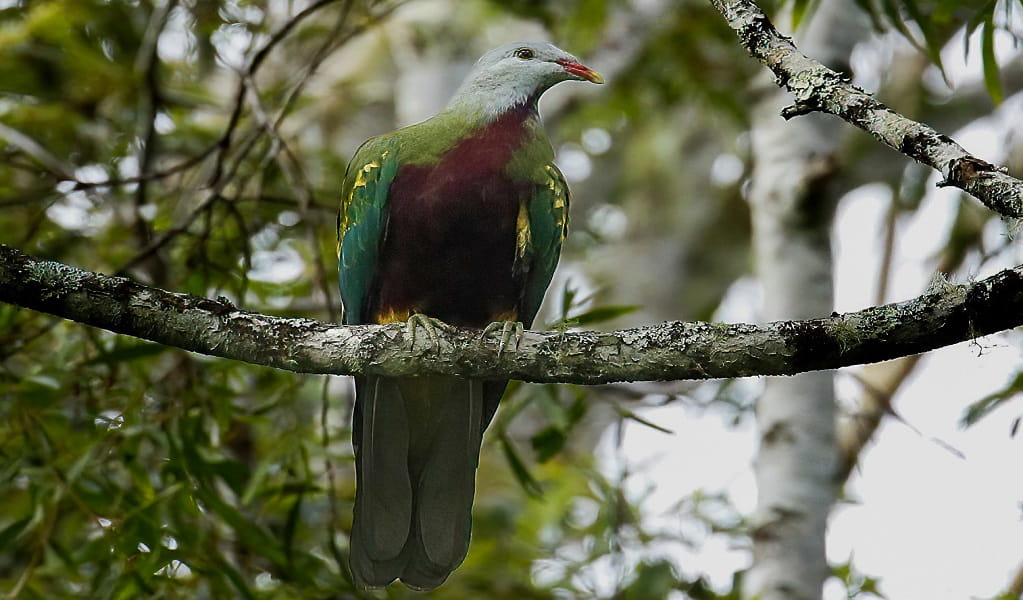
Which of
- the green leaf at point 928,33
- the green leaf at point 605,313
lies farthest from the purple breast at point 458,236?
the green leaf at point 928,33

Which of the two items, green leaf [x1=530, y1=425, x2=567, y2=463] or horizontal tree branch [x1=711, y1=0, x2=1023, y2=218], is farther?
green leaf [x1=530, y1=425, x2=567, y2=463]

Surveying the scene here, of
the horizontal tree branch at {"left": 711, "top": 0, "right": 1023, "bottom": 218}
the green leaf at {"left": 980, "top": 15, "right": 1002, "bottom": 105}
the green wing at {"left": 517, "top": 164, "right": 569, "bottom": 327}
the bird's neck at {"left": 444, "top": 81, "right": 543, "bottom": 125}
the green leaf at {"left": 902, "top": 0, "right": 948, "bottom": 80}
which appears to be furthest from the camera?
the bird's neck at {"left": 444, "top": 81, "right": 543, "bottom": 125}

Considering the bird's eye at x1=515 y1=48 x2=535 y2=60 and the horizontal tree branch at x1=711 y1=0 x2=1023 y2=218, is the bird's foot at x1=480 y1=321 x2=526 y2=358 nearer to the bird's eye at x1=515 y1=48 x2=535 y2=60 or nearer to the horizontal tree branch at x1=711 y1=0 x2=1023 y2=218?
the horizontal tree branch at x1=711 y1=0 x2=1023 y2=218

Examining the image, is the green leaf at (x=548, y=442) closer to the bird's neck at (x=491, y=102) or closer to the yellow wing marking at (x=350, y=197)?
the yellow wing marking at (x=350, y=197)

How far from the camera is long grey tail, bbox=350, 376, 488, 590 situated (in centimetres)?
312

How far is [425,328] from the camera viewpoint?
265 centimetres

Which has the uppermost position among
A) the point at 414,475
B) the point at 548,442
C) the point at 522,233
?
the point at 522,233

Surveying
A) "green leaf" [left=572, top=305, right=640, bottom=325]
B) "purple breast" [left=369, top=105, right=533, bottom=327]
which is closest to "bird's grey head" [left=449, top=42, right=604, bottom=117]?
"purple breast" [left=369, top=105, right=533, bottom=327]

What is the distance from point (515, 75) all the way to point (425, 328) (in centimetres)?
112

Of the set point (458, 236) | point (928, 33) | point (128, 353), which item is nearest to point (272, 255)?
point (128, 353)

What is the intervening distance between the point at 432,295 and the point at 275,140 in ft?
2.59

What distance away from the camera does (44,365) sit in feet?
11.8

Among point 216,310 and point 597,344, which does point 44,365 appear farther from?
point 597,344

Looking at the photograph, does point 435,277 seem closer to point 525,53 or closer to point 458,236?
point 458,236
